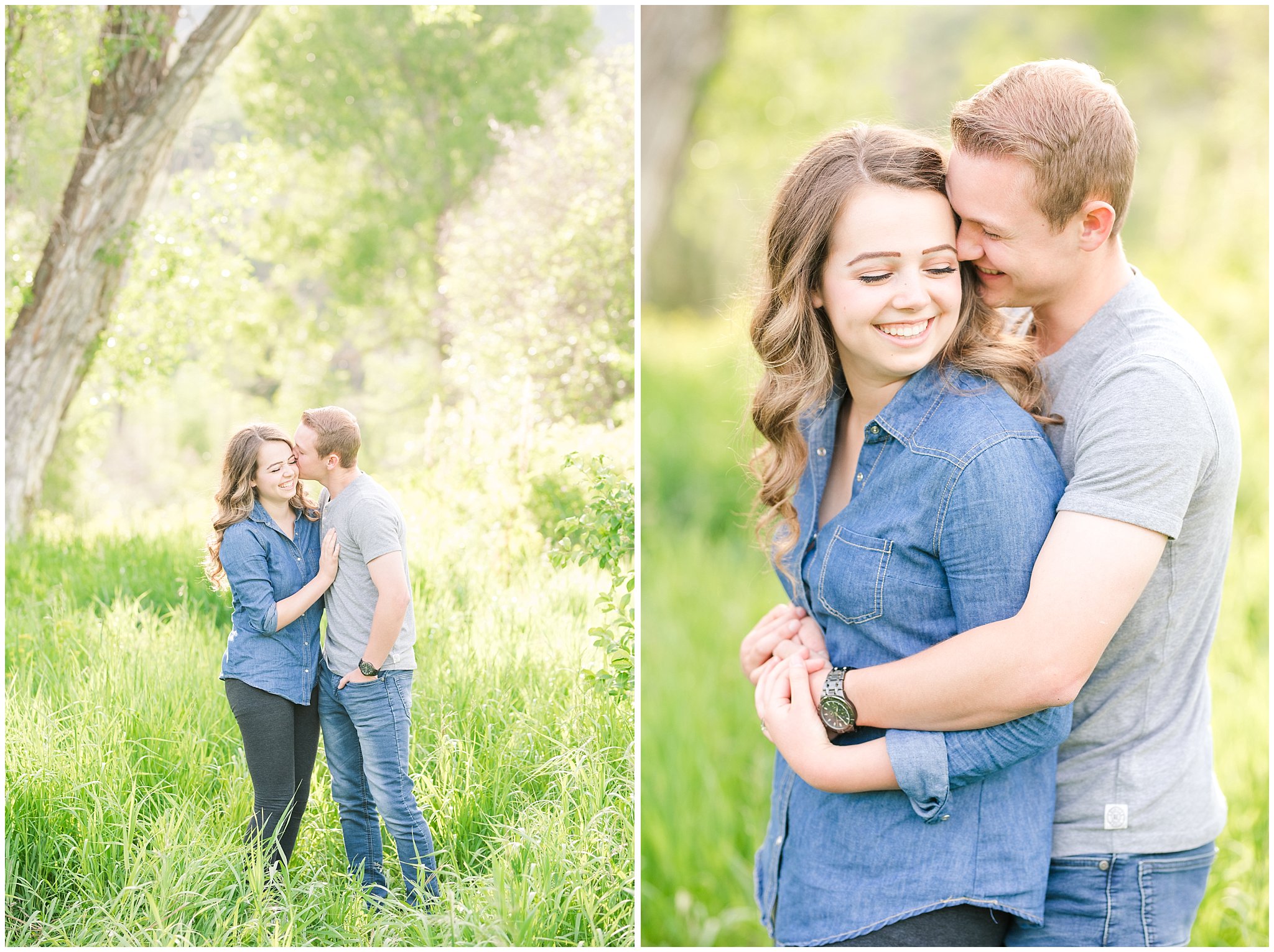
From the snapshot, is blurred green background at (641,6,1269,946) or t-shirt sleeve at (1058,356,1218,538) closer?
t-shirt sleeve at (1058,356,1218,538)

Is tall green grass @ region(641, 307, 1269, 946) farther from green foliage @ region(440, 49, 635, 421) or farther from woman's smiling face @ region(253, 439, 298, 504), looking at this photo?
woman's smiling face @ region(253, 439, 298, 504)

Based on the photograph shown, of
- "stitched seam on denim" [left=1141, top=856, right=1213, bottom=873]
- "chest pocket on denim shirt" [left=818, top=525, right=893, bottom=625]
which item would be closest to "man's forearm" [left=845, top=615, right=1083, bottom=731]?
"chest pocket on denim shirt" [left=818, top=525, right=893, bottom=625]

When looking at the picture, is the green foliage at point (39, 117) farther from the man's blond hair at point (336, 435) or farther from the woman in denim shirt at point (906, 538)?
the woman in denim shirt at point (906, 538)

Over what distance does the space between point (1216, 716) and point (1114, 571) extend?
7.01 feet

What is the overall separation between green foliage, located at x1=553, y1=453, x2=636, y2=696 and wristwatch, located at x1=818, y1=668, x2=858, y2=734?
1.97 feet

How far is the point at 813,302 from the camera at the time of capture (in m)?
1.61

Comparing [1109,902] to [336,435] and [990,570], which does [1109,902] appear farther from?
[336,435]

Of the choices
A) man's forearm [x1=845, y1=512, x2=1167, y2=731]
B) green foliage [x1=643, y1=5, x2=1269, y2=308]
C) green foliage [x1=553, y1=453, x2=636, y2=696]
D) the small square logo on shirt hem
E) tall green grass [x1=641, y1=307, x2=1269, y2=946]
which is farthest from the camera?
green foliage [x1=643, y1=5, x2=1269, y2=308]

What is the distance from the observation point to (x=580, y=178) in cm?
211

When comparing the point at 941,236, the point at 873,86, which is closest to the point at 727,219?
the point at 873,86

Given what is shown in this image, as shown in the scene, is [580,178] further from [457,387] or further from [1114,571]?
[1114,571]

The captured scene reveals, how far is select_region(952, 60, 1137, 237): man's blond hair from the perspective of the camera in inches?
57.1

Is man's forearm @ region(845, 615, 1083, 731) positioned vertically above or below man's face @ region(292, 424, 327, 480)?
below

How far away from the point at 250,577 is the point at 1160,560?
1.70 m
